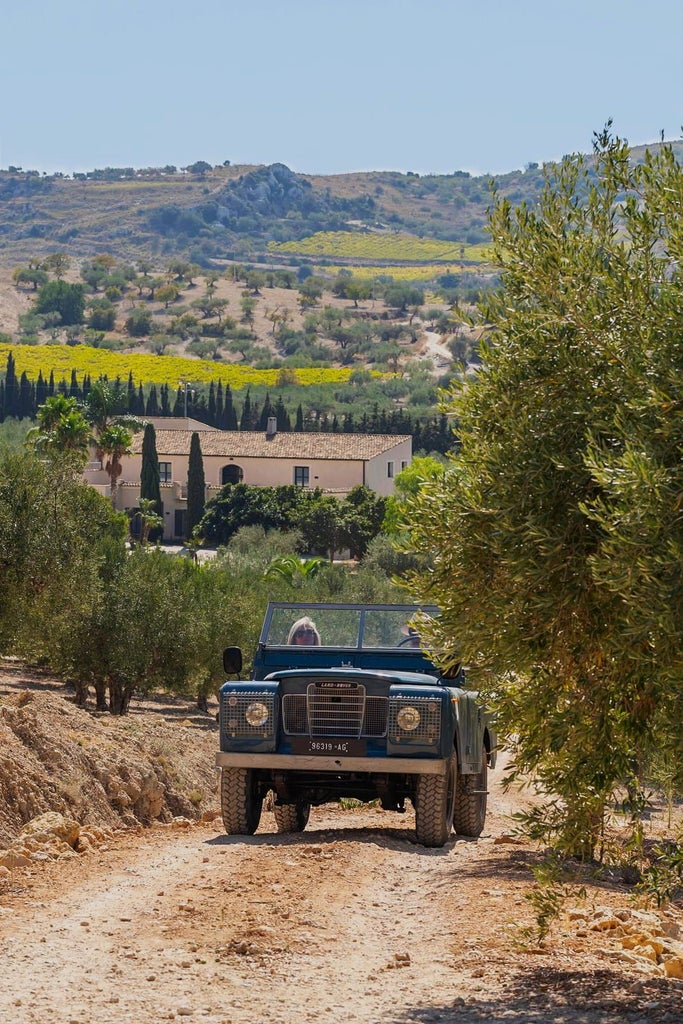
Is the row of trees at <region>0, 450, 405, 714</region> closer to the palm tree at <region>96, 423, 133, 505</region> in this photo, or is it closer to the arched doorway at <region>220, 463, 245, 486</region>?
the palm tree at <region>96, 423, 133, 505</region>

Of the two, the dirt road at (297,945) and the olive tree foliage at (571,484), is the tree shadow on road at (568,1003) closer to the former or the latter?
the dirt road at (297,945)

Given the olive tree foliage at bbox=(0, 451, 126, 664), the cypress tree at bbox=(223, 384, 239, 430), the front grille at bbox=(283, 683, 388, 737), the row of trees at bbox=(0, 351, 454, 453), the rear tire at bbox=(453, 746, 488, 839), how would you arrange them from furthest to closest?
the cypress tree at bbox=(223, 384, 239, 430) → the row of trees at bbox=(0, 351, 454, 453) → the olive tree foliage at bbox=(0, 451, 126, 664) → the rear tire at bbox=(453, 746, 488, 839) → the front grille at bbox=(283, 683, 388, 737)

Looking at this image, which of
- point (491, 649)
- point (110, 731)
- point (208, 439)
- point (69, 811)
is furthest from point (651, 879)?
point (208, 439)

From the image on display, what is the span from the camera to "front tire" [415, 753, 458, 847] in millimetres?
14492

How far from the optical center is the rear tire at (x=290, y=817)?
1600cm

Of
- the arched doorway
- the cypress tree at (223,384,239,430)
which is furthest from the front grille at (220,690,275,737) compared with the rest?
the cypress tree at (223,384,239,430)

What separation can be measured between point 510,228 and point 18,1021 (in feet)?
17.3

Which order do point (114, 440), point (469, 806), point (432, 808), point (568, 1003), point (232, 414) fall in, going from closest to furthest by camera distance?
point (568, 1003) < point (432, 808) < point (469, 806) < point (114, 440) < point (232, 414)

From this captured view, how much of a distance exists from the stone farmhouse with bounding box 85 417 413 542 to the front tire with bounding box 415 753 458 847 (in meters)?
93.8

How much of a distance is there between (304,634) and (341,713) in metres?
1.73

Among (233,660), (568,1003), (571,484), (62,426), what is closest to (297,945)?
(568,1003)

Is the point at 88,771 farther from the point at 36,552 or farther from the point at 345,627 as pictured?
the point at 36,552

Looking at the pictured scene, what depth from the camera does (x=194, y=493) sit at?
104938mm

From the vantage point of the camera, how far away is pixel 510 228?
9031 millimetres
